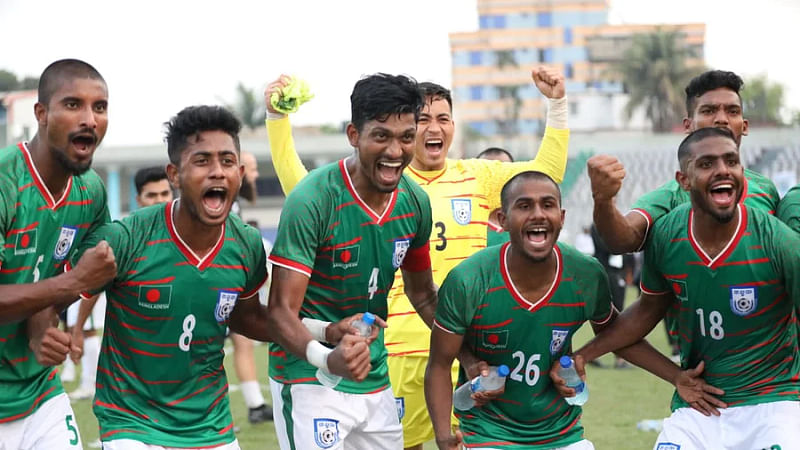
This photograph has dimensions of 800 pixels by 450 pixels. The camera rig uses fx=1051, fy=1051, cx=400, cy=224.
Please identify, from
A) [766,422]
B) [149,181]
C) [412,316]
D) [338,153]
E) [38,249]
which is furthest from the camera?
[338,153]

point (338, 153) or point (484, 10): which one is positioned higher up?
point (484, 10)

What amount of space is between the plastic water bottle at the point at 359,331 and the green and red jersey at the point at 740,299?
167 centimetres

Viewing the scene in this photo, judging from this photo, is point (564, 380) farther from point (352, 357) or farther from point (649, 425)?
point (649, 425)

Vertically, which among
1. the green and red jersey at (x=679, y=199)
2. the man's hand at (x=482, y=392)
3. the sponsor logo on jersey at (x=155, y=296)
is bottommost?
the man's hand at (x=482, y=392)

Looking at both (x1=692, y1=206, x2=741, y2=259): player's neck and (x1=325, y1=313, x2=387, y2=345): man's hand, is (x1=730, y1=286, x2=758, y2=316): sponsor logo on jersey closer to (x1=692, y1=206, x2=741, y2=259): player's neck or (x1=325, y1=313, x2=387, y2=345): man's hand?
(x1=692, y1=206, x2=741, y2=259): player's neck

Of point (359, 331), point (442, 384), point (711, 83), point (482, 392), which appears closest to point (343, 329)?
point (359, 331)

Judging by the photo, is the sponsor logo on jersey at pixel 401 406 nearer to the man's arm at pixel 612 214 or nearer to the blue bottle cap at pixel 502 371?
the blue bottle cap at pixel 502 371

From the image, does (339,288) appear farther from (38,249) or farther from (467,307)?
(38,249)

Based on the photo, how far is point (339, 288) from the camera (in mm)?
5742

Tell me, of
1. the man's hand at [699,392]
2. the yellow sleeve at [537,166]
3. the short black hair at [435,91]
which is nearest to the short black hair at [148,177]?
the short black hair at [435,91]

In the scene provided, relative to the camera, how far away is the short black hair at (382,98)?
220 inches

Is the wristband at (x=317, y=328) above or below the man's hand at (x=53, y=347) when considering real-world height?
below

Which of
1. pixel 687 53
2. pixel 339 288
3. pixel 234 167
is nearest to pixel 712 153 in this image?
pixel 339 288

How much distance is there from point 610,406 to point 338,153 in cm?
4041
